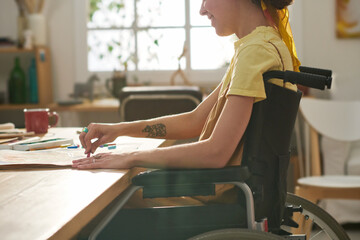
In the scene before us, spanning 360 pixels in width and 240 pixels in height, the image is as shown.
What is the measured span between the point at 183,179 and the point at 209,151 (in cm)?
10

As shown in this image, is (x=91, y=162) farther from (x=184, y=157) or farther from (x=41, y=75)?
(x=41, y=75)

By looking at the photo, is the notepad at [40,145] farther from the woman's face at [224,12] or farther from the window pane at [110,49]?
the window pane at [110,49]

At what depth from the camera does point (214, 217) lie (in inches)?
48.3

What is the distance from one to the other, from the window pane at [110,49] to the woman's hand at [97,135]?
283cm

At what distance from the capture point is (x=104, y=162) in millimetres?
1246

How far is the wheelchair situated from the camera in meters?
1.15

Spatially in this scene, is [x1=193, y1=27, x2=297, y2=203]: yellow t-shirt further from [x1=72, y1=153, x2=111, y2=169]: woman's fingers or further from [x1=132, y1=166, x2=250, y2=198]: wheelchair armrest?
[x1=72, y1=153, x2=111, y2=169]: woman's fingers

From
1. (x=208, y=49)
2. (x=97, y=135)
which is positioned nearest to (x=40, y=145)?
(x=97, y=135)

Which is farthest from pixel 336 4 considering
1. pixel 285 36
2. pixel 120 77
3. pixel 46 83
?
pixel 285 36

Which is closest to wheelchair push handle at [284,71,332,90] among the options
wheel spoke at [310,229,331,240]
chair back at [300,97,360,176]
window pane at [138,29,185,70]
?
wheel spoke at [310,229,331,240]

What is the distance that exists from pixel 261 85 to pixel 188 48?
3.19 metres

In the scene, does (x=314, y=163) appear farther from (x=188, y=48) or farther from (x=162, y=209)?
(x=162, y=209)

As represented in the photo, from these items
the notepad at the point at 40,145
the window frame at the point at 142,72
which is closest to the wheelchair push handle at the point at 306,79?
the notepad at the point at 40,145

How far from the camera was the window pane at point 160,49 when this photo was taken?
14.3 feet
